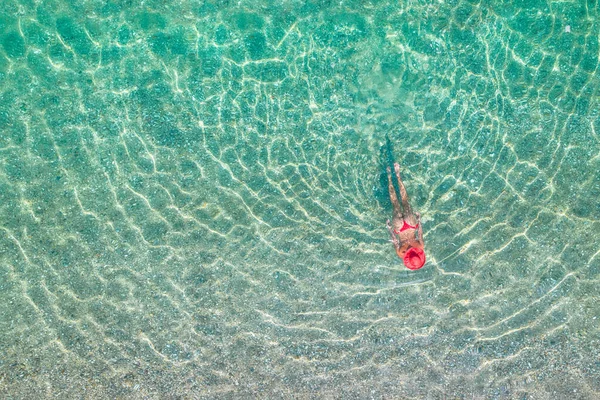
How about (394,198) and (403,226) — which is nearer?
(403,226)

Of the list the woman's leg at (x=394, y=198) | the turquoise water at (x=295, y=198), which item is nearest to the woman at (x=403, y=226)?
the woman's leg at (x=394, y=198)

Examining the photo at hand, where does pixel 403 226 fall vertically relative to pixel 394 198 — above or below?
below

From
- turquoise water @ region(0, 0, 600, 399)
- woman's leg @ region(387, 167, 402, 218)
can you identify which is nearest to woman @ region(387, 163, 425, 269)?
woman's leg @ region(387, 167, 402, 218)

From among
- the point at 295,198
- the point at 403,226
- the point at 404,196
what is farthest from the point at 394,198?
the point at 295,198

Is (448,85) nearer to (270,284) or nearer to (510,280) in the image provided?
(510,280)

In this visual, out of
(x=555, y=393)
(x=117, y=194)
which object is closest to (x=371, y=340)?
(x=555, y=393)

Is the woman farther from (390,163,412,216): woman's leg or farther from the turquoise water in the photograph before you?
the turquoise water

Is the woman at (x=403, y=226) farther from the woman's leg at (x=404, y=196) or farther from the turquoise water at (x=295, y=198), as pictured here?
the turquoise water at (x=295, y=198)

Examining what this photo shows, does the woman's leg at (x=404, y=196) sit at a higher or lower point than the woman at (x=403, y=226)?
higher

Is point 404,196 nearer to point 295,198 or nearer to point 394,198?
point 394,198
